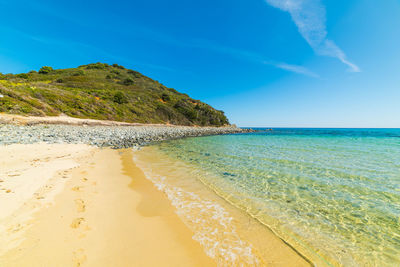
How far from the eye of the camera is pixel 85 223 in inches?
119

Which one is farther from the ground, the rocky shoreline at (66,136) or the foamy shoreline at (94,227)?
the rocky shoreline at (66,136)

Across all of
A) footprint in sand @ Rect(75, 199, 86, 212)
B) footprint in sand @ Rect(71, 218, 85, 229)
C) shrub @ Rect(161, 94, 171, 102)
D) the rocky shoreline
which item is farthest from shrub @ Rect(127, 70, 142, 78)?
footprint in sand @ Rect(71, 218, 85, 229)

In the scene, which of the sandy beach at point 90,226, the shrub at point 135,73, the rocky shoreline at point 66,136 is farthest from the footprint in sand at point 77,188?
the shrub at point 135,73

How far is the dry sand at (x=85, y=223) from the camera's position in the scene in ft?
7.34

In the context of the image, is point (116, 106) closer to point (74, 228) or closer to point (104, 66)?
point (74, 228)

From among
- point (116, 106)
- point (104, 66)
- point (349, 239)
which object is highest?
point (104, 66)

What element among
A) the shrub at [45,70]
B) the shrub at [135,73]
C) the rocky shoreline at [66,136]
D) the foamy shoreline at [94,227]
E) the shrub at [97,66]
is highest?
the shrub at [97,66]

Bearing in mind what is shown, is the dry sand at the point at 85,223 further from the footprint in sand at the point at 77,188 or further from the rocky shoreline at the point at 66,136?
the rocky shoreline at the point at 66,136

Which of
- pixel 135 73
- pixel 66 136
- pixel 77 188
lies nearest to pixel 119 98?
pixel 66 136

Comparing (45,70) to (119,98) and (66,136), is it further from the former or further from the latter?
(66,136)

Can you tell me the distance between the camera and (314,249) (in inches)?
111

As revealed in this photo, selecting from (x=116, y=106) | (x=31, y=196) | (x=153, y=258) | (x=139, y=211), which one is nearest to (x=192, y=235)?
(x=153, y=258)

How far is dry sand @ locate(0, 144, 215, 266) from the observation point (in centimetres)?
224

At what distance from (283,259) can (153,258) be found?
2098 mm
